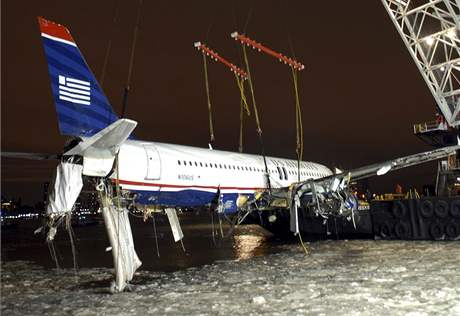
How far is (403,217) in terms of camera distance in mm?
29641

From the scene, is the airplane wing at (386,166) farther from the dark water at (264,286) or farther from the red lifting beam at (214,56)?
the red lifting beam at (214,56)

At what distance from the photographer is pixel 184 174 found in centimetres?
1867

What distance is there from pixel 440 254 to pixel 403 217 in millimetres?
9438

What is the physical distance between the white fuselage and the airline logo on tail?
226 cm

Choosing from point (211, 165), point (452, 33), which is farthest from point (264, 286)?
point (452, 33)

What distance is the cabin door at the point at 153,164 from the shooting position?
17.1 m

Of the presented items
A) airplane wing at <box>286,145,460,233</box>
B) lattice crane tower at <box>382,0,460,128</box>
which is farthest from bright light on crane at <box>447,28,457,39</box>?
airplane wing at <box>286,145,460,233</box>

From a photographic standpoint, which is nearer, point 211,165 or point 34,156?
point 34,156

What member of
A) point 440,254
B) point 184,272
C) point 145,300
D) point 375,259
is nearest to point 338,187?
point 375,259

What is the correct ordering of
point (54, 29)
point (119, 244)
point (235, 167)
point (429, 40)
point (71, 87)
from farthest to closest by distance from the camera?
point (429, 40) < point (235, 167) < point (54, 29) < point (71, 87) < point (119, 244)

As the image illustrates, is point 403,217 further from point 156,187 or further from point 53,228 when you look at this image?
point 53,228

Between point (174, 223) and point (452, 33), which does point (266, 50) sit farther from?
point (452, 33)

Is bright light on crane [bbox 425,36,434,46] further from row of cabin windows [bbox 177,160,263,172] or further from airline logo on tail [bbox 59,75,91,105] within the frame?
airline logo on tail [bbox 59,75,91,105]

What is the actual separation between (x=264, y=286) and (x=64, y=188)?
7.00 metres
